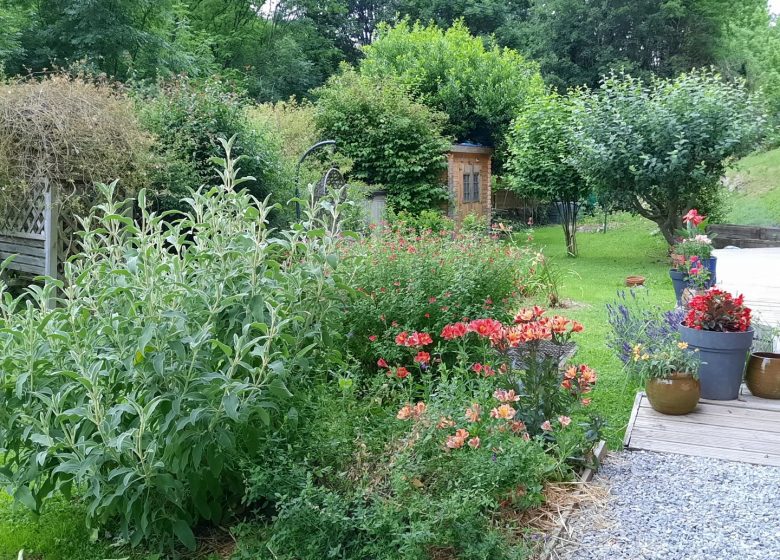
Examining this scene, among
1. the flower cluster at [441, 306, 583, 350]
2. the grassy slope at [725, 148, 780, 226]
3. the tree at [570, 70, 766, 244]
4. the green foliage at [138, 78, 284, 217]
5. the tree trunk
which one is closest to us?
the flower cluster at [441, 306, 583, 350]

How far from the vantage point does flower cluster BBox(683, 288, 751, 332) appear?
382cm

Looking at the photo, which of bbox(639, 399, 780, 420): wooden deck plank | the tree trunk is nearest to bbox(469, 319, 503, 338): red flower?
bbox(639, 399, 780, 420): wooden deck plank

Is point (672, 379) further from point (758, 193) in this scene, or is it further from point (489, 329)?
point (758, 193)

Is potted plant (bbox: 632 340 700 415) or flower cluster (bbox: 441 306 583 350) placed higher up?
→ flower cluster (bbox: 441 306 583 350)

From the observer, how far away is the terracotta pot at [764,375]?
3.85 meters

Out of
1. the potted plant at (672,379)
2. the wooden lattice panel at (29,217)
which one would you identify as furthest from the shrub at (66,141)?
the potted plant at (672,379)

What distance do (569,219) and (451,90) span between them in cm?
385

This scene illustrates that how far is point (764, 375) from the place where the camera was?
12.7 feet

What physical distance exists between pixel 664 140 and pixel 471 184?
4760mm

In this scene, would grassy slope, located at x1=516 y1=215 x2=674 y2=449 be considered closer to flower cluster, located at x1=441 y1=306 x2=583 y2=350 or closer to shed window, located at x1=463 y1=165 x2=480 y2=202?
flower cluster, located at x1=441 y1=306 x2=583 y2=350

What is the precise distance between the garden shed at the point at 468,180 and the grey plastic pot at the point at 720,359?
9296 mm

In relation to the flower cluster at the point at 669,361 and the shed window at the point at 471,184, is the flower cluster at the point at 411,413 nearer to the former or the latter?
the flower cluster at the point at 669,361

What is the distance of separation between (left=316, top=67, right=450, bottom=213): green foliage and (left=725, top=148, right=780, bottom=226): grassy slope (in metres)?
5.86

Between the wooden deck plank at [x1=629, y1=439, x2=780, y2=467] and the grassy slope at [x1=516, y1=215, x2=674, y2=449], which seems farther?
the grassy slope at [x1=516, y1=215, x2=674, y2=449]
